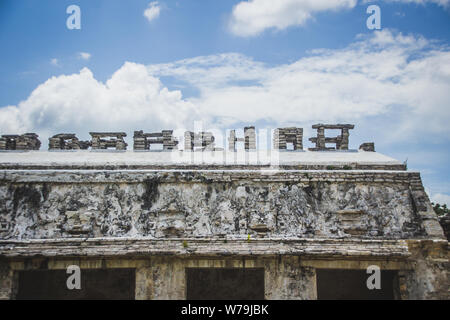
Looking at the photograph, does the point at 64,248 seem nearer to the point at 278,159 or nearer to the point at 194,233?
the point at 194,233

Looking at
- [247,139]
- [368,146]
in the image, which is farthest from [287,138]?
[368,146]

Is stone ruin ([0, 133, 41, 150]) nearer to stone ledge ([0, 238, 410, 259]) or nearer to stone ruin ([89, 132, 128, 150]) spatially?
stone ruin ([89, 132, 128, 150])

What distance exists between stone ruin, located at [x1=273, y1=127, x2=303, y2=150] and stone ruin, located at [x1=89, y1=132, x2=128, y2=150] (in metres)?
5.78

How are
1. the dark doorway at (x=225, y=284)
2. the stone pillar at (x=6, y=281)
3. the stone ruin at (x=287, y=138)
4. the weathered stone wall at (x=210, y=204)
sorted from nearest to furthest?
the stone pillar at (x=6, y=281)
the weathered stone wall at (x=210, y=204)
the dark doorway at (x=225, y=284)
the stone ruin at (x=287, y=138)

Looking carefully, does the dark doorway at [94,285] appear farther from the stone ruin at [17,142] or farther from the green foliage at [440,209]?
the green foliage at [440,209]

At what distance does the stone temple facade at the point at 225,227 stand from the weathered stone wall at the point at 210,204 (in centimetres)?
2

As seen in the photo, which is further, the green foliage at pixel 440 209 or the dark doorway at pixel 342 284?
the green foliage at pixel 440 209

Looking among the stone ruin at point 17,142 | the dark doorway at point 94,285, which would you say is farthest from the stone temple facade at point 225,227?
the stone ruin at point 17,142

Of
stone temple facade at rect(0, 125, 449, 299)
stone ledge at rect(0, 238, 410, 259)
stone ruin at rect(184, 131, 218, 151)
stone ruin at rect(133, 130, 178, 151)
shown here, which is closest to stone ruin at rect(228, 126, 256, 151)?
stone ruin at rect(184, 131, 218, 151)

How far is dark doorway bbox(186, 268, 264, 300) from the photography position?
1028 centimetres

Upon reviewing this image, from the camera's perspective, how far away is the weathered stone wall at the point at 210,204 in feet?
25.4

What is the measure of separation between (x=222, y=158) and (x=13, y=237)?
606 cm

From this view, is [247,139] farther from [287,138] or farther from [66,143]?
[66,143]

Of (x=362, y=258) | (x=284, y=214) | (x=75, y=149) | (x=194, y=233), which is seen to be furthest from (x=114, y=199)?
(x=75, y=149)
